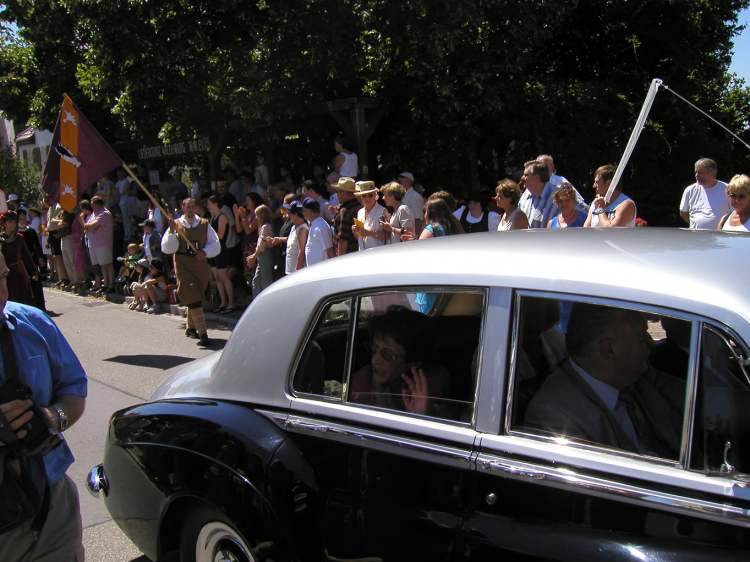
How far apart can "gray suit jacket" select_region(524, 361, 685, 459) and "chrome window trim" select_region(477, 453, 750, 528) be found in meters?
0.13

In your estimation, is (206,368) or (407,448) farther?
(206,368)

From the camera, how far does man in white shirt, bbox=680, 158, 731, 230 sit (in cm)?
792

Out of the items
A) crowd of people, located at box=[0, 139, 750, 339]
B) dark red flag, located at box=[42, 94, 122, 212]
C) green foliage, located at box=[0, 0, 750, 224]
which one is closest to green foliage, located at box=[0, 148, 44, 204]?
green foliage, located at box=[0, 0, 750, 224]

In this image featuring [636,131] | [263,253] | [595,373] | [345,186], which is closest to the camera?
[595,373]

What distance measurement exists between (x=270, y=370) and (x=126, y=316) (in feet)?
32.7

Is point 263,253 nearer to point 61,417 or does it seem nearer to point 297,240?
point 297,240

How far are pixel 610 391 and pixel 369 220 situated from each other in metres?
6.46

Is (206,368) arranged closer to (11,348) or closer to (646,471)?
(11,348)

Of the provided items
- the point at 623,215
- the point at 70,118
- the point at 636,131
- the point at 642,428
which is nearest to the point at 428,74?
the point at 70,118

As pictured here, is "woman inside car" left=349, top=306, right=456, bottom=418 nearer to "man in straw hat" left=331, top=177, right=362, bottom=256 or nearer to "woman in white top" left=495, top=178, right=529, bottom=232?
"woman in white top" left=495, top=178, right=529, bottom=232

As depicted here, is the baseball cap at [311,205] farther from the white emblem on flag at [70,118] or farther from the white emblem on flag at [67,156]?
the white emblem on flag at [70,118]

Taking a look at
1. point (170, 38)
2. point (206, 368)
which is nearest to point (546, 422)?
point (206, 368)

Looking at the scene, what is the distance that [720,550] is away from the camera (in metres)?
1.77

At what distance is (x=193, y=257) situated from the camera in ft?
30.5
